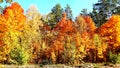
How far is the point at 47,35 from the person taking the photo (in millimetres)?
83562

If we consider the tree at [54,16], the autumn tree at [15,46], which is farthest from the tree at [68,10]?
the autumn tree at [15,46]

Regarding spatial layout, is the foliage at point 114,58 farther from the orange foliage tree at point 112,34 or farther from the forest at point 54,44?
the orange foliage tree at point 112,34

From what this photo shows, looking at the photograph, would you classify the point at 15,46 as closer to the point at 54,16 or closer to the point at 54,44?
the point at 54,44

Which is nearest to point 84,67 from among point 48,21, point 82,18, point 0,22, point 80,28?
point 0,22

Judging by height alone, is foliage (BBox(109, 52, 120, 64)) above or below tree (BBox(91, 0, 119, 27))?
below

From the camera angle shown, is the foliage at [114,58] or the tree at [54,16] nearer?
the foliage at [114,58]

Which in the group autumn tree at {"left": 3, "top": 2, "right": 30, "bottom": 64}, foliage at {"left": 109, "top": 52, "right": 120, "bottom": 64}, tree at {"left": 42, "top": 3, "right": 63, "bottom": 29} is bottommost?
foliage at {"left": 109, "top": 52, "right": 120, "bottom": 64}

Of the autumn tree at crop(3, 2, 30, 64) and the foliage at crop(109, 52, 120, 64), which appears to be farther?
the foliage at crop(109, 52, 120, 64)

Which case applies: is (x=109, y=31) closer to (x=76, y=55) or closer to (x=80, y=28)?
Answer: (x=76, y=55)

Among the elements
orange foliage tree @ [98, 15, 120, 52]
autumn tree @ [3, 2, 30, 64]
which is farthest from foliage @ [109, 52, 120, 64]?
autumn tree @ [3, 2, 30, 64]

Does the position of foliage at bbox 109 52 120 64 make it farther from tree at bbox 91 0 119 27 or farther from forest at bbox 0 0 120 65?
tree at bbox 91 0 119 27

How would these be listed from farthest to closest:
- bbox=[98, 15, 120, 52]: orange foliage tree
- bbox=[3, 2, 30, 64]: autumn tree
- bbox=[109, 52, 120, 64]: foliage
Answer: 1. bbox=[98, 15, 120, 52]: orange foliage tree
2. bbox=[109, 52, 120, 64]: foliage
3. bbox=[3, 2, 30, 64]: autumn tree

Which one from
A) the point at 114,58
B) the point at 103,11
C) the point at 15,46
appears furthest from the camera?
the point at 103,11

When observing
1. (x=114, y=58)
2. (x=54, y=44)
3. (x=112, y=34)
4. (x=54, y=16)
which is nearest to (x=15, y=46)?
(x=54, y=44)
